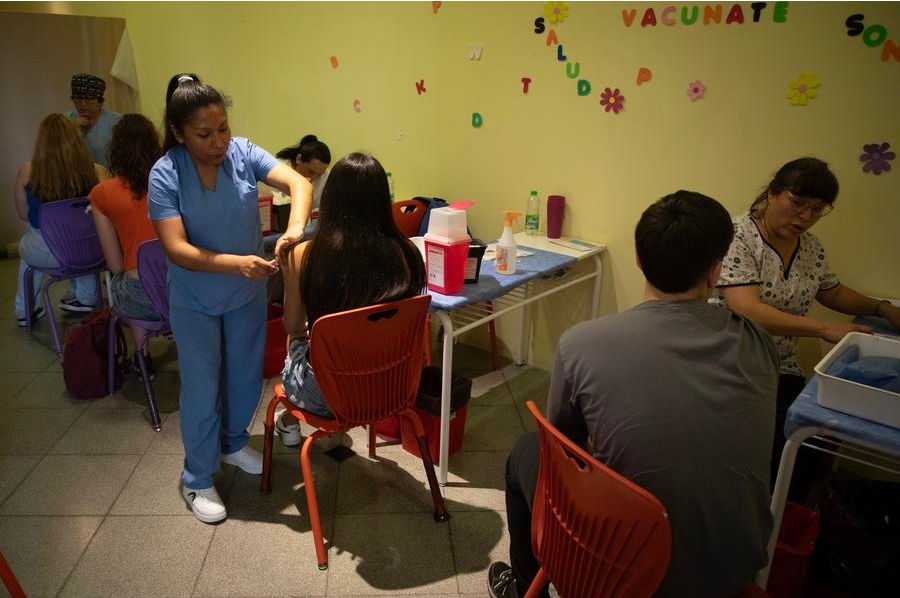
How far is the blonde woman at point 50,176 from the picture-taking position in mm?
2924

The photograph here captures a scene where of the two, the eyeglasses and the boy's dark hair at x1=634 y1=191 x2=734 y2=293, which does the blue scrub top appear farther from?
the eyeglasses

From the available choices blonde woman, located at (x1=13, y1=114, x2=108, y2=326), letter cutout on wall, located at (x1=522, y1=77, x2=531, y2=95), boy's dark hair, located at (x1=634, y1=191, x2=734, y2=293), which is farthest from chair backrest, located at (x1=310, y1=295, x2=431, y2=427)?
blonde woman, located at (x1=13, y1=114, x2=108, y2=326)

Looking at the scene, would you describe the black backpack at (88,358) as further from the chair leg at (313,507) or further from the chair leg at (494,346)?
the chair leg at (494,346)

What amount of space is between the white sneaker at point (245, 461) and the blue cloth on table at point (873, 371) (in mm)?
1882

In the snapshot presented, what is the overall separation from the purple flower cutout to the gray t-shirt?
142cm

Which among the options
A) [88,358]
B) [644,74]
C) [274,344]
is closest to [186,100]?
[274,344]

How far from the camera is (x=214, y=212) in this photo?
1.82m

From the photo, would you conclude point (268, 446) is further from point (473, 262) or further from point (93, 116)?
point (93, 116)

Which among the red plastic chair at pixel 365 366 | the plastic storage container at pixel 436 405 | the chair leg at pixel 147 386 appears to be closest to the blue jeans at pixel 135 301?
the chair leg at pixel 147 386

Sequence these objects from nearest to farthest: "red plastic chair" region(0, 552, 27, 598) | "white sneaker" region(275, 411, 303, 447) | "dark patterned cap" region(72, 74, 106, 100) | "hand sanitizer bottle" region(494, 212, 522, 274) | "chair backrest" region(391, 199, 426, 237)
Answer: "red plastic chair" region(0, 552, 27, 598) < "hand sanitizer bottle" region(494, 212, 522, 274) < "white sneaker" region(275, 411, 303, 447) < "chair backrest" region(391, 199, 426, 237) < "dark patterned cap" region(72, 74, 106, 100)

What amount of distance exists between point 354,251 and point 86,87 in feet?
9.27

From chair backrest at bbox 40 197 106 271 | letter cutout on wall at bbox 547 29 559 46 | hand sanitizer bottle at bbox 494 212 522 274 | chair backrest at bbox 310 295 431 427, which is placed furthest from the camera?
chair backrest at bbox 40 197 106 271

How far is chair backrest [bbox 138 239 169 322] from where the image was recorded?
87.6 inches

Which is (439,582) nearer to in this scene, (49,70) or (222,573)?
(222,573)
